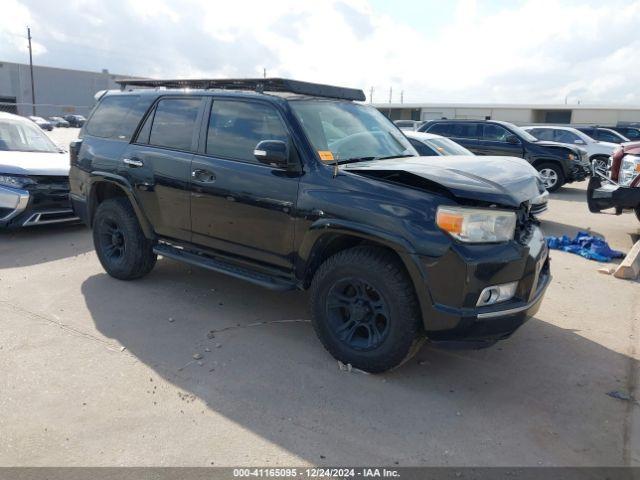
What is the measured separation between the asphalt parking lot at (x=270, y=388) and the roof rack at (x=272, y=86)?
197cm

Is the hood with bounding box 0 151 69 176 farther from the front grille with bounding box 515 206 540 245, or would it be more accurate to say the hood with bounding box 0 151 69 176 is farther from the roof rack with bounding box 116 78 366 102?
the front grille with bounding box 515 206 540 245

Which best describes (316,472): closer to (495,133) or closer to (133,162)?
(133,162)

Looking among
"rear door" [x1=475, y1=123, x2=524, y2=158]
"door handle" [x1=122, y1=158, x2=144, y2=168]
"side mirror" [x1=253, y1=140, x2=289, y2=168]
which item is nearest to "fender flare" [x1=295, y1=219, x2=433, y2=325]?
"side mirror" [x1=253, y1=140, x2=289, y2=168]

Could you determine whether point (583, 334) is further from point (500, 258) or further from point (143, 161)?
point (143, 161)

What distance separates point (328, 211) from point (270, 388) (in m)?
1.27

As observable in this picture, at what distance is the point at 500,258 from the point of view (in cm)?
319

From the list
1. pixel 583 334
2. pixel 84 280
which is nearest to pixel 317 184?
pixel 583 334

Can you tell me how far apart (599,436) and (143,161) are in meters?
4.20

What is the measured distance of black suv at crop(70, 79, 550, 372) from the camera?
10.5 feet

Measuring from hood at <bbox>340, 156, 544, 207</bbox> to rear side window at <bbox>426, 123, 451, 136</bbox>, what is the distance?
1070 cm

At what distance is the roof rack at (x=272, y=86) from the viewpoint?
419 cm

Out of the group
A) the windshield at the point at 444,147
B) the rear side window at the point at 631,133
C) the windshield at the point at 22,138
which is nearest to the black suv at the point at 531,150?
the windshield at the point at 444,147

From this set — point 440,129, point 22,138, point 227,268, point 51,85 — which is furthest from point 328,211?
point 51,85

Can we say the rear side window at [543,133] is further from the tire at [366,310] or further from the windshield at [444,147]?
the tire at [366,310]
